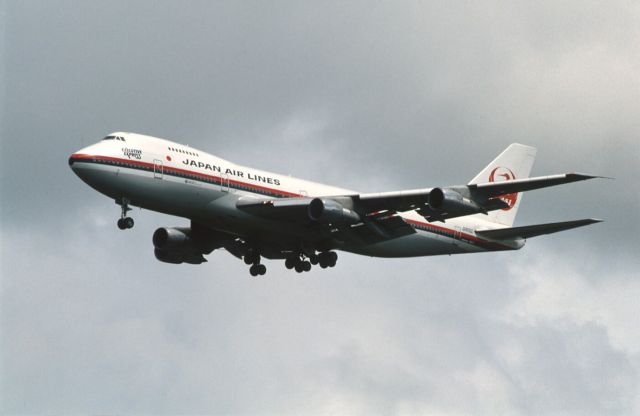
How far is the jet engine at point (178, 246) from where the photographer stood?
64625mm

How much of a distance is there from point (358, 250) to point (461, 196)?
33.1 ft

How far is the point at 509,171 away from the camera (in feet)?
240

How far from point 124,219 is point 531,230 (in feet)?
81.0

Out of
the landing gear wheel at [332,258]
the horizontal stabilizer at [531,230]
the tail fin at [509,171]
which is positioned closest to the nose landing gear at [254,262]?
the landing gear wheel at [332,258]

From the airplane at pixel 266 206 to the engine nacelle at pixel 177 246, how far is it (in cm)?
6

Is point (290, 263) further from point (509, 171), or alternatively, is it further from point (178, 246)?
point (509, 171)

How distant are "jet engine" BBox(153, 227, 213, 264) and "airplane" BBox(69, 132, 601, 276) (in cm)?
6

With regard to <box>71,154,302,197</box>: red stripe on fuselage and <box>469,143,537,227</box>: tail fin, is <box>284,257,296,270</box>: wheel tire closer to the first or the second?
<box>71,154,302,197</box>: red stripe on fuselage

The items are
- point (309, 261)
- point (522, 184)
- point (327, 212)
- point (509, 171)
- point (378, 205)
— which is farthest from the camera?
point (509, 171)

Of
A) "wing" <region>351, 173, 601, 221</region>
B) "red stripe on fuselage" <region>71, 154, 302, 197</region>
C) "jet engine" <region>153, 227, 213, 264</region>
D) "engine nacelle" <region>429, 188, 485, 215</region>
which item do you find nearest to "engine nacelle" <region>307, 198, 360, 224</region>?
"wing" <region>351, 173, 601, 221</region>

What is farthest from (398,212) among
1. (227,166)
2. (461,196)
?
(227,166)

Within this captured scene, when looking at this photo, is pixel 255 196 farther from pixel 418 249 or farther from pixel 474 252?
pixel 474 252

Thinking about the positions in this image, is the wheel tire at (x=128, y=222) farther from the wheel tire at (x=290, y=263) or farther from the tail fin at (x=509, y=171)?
the tail fin at (x=509, y=171)

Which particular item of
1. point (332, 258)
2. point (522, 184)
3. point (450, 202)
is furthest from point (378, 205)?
point (522, 184)
